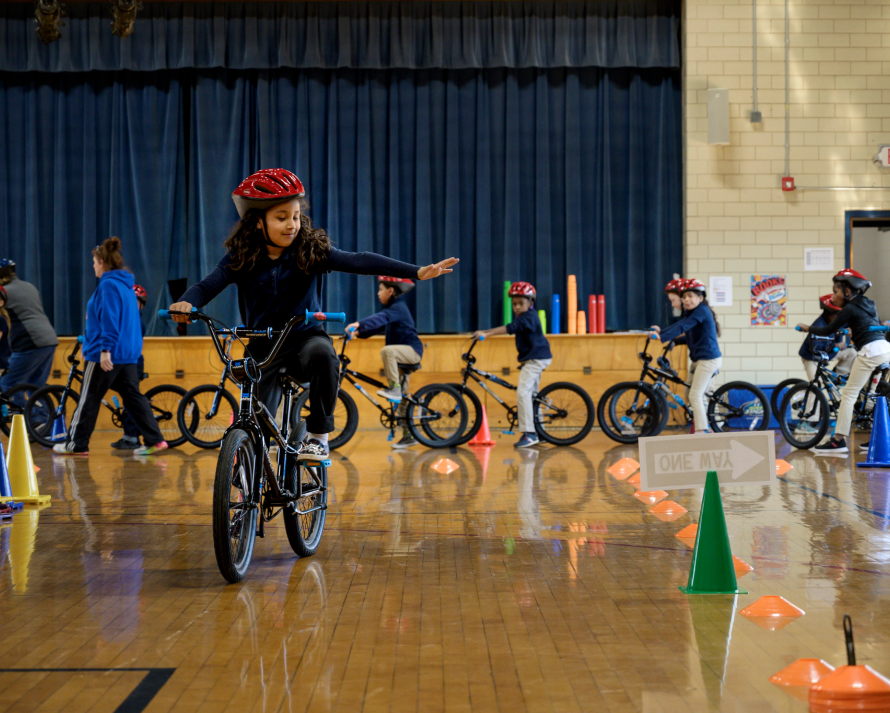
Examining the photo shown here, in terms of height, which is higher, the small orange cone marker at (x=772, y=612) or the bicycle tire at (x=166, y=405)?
the bicycle tire at (x=166, y=405)

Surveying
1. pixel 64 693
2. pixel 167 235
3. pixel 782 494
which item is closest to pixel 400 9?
pixel 167 235

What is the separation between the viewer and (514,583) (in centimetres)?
311

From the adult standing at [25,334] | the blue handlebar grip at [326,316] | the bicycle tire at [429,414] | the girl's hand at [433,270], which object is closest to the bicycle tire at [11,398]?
the adult standing at [25,334]

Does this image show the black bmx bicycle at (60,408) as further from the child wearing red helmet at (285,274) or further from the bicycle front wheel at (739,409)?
the bicycle front wheel at (739,409)

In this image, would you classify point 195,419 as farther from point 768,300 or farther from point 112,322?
point 768,300

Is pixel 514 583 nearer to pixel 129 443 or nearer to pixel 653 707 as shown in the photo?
pixel 653 707

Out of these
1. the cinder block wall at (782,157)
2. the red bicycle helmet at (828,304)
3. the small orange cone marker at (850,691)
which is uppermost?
the cinder block wall at (782,157)

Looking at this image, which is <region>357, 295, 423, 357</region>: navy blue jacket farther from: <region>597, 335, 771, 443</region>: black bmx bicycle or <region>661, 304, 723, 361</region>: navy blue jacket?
<region>661, 304, 723, 361</region>: navy blue jacket

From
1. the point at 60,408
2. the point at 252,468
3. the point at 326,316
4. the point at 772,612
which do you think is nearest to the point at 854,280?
the point at 772,612

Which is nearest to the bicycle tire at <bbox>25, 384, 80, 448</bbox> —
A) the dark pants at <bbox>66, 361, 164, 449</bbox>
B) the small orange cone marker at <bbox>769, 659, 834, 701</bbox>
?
the dark pants at <bbox>66, 361, 164, 449</bbox>

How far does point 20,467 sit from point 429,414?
348 centimetres

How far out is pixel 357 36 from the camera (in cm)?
974

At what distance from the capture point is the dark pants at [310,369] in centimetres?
330

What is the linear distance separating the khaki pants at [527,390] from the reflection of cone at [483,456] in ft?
1.40
